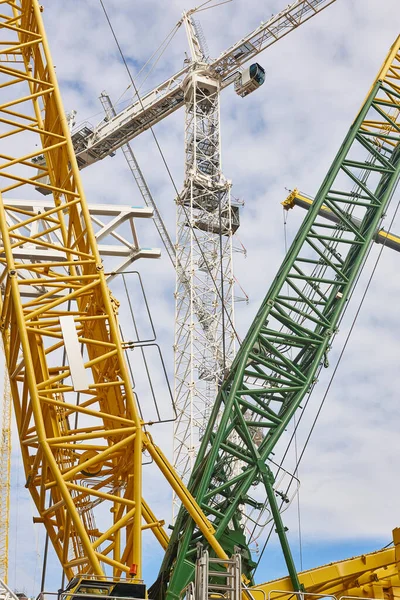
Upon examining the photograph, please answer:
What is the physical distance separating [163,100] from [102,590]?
48.1m

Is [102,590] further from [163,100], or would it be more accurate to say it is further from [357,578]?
[163,100]

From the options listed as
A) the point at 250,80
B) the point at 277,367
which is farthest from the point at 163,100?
the point at 277,367

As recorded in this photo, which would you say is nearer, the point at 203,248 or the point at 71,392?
the point at 71,392

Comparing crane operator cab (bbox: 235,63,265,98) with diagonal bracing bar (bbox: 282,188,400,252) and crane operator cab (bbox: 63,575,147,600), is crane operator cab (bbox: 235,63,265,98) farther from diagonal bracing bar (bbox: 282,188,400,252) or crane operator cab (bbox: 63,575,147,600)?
crane operator cab (bbox: 63,575,147,600)

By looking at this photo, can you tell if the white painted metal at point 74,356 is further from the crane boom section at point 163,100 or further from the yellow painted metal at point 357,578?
the crane boom section at point 163,100

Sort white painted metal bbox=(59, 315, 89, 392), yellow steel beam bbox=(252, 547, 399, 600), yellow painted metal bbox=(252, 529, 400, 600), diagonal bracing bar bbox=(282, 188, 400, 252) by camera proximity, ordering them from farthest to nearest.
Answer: diagonal bracing bar bbox=(282, 188, 400, 252)
yellow steel beam bbox=(252, 547, 399, 600)
yellow painted metal bbox=(252, 529, 400, 600)
white painted metal bbox=(59, 315, 89, 392)

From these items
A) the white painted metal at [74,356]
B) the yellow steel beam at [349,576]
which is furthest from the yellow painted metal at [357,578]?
the white painted metal at [74,356]

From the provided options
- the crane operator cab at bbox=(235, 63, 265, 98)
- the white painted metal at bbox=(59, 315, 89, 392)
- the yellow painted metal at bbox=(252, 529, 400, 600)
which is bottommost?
the yellow painted metal at bbox=(252, 529, 400, 600)

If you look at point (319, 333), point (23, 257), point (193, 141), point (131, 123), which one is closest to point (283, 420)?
point (319, 333)

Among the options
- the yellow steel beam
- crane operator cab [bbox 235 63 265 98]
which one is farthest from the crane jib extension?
crane operator cab [bbox 235 63 265 98]

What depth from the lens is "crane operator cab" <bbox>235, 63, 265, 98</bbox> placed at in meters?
58.0

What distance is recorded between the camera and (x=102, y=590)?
18.3m

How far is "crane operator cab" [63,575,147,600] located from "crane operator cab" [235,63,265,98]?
44973 millimetres

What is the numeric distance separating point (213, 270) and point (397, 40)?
20.0 m
